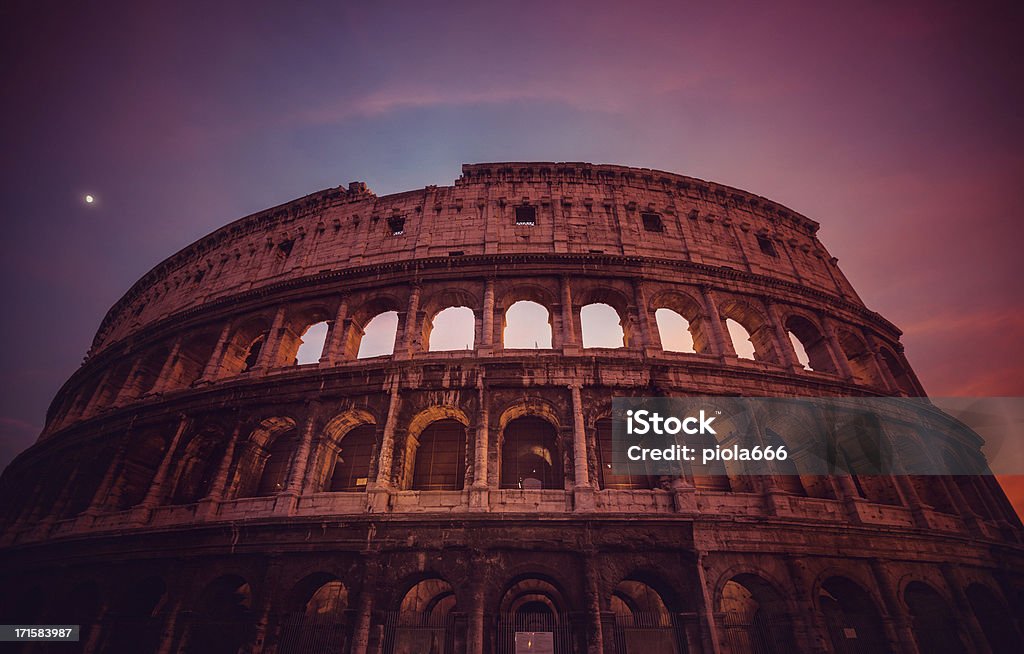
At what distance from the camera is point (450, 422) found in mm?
14047

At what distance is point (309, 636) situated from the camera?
35.4 feet

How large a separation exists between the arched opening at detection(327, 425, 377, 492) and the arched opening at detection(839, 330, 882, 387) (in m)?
18.3

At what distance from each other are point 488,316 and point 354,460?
6.29 meters

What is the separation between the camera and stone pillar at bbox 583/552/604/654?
387 inches

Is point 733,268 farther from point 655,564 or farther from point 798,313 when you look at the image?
point 655,564

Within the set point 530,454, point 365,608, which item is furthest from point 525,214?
point 365,608

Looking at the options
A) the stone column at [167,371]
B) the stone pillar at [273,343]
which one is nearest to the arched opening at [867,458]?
the stone pillar at [273,343]

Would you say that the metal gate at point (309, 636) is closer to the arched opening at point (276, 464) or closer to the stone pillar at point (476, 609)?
the stone pillar at point (476, 609)

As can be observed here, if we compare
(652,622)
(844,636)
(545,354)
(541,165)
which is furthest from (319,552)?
(541,165)

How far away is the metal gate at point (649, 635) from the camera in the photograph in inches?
399

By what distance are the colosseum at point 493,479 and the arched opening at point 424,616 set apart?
8cm

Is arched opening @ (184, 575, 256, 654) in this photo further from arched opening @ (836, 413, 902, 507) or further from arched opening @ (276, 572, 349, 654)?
arched opening @ (836, 413, 902, 507)

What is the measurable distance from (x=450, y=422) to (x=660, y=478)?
6.45 m

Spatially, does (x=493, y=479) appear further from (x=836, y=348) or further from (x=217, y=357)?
(x=836, y=348)
